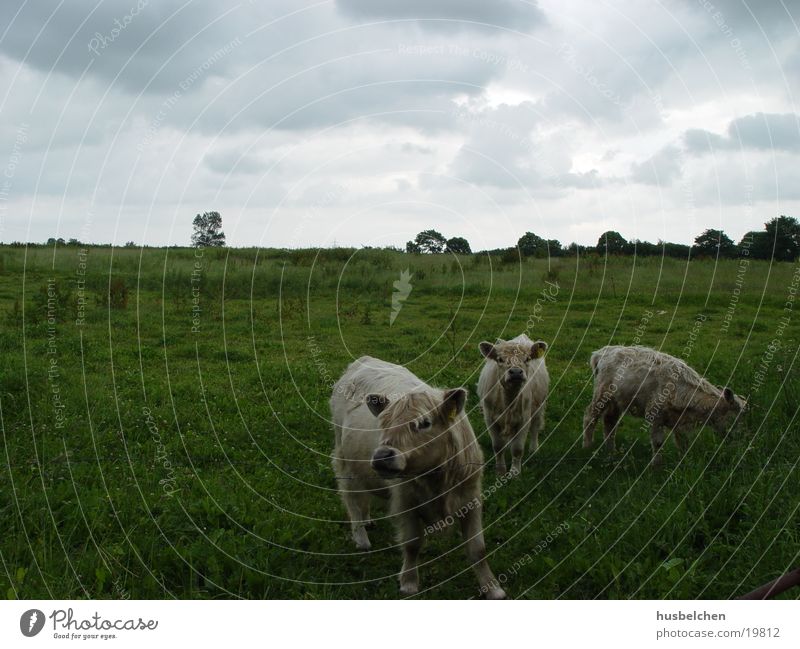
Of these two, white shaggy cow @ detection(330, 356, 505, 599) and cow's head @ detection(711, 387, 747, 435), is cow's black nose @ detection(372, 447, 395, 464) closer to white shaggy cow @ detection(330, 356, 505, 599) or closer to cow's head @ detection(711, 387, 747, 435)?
white shaggy cow @ detection(330, 356, 505, 599)

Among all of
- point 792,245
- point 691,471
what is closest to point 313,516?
point 691,471

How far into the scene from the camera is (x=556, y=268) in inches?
→ 1113

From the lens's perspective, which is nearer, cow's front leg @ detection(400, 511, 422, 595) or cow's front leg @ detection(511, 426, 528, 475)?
cow's front leg @ detection(400, 511, 422, 595)

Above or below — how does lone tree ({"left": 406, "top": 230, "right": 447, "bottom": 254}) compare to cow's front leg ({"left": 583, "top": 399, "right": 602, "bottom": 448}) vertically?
above

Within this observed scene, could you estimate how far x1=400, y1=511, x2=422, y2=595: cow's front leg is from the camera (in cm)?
668

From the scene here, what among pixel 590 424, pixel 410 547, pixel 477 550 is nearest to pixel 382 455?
pixel 410 547

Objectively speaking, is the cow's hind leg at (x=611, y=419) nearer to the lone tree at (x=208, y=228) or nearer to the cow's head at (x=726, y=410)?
the cow's head at (x=726, y=410)

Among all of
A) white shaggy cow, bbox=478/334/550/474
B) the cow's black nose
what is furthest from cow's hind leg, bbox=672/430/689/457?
the cow's black nose

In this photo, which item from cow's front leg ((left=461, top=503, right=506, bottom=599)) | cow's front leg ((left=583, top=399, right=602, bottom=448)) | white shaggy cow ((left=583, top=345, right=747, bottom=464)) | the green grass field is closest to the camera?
the green grass field

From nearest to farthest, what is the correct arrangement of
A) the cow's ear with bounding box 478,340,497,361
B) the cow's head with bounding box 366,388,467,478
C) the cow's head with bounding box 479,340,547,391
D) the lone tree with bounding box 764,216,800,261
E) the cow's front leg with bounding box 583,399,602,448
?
1. the cow's head with bounding box 366,388,467,478
2. the cow's head with bounding box 479,340,547,391
3. the cow's ear with bounding box 478,340,497,361
4. the cow's front leg with bounding box 583,399,602,448
5. the lone tree with bounding box 764,216,800,261

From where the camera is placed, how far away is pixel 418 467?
6160 millimetres

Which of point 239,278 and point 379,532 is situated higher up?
point 239,278
